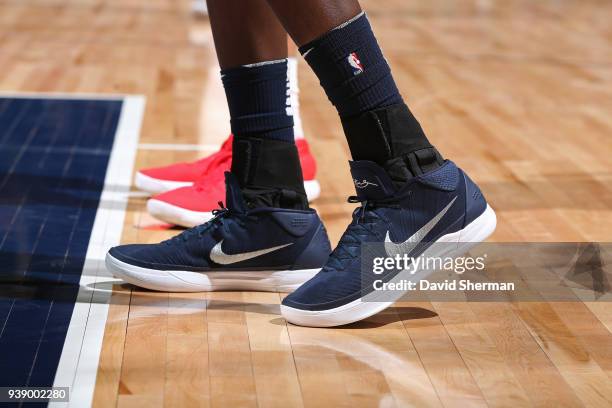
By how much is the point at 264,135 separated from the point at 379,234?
23 cm

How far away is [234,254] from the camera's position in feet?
4.93

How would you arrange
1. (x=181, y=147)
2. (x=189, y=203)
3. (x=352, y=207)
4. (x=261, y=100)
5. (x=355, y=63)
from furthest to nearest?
(x=181, y=147), (x=352, y=207), (x=189, y=203), (x=261, y=100), (x=355, y=63)

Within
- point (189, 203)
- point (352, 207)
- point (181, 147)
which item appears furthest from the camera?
point (181, 147)

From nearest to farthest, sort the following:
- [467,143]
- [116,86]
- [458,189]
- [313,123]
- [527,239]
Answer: [458,189]
[527,239]
[467,143]
[313,123]
[116,86]

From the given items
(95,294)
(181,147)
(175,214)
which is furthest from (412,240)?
(181,147)

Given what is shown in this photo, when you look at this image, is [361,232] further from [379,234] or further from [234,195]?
[234,195]

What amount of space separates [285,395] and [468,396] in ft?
0.67

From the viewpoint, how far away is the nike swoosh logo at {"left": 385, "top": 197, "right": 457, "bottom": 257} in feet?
4.52

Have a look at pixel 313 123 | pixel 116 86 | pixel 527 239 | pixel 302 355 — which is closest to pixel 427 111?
pixel 313 123

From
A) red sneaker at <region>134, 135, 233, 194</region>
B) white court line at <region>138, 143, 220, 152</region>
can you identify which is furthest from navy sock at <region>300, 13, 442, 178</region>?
white court line at <region>138, 143, 220, 152</region>

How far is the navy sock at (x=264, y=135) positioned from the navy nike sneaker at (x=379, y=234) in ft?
A: 0.45

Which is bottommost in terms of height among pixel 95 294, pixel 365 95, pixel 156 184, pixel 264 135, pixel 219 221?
pixel 156 184

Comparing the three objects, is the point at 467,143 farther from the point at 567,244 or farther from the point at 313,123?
the point at 567,244

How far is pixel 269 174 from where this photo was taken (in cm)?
148
